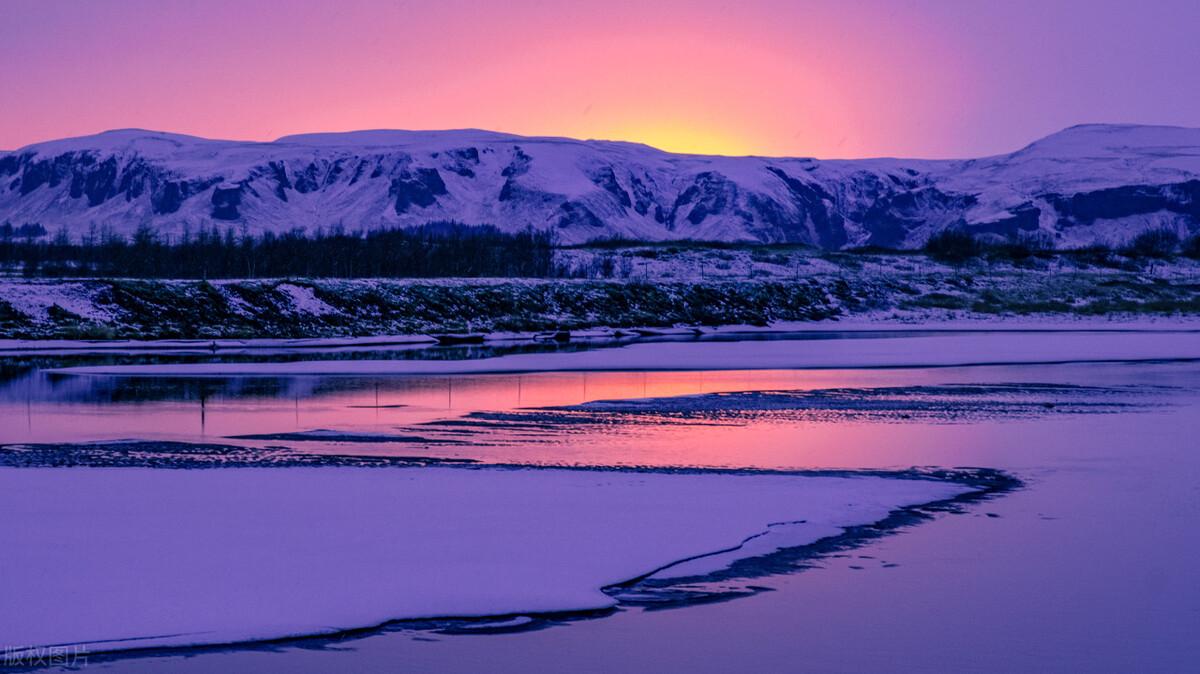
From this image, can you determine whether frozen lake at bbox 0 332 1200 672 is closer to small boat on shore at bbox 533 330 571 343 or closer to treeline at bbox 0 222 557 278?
small boat on shore at bbox 533 330 571 343

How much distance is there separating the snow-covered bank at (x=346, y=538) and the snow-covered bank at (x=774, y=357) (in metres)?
27.3

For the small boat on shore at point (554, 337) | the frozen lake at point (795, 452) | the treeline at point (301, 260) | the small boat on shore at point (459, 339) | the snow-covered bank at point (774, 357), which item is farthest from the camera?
the treeline at point (301, 260)

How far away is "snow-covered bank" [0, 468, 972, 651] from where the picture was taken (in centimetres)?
1341

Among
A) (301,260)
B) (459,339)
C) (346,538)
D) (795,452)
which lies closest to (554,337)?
(459,339)

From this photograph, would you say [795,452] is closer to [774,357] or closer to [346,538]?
[346,538]

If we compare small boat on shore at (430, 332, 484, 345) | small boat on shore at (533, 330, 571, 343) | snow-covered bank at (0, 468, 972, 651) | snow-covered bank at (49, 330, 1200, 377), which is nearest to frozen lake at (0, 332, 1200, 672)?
snow-covered bank at (49, 330, 1200, 377)

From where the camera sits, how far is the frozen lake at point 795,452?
12656 mm

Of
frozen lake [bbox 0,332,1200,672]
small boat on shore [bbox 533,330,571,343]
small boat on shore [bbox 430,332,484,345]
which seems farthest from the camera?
small boat on shore [bbox 533,330,571,343]

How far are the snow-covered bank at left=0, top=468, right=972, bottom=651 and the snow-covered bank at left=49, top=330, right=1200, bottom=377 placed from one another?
27288 millimetres

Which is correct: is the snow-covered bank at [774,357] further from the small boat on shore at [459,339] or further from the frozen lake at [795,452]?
the small boat on shore at [459,339]

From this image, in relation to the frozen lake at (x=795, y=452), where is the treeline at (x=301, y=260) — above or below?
above

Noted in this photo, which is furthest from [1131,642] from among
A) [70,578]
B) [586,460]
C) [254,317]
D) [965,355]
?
[254,317]

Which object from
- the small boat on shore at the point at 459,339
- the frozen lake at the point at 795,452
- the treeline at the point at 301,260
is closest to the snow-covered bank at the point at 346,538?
the frozen lake at the point at 795,452

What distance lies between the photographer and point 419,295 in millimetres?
92812
